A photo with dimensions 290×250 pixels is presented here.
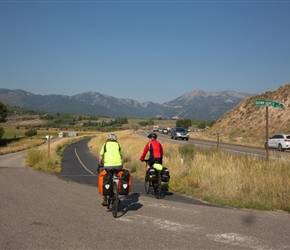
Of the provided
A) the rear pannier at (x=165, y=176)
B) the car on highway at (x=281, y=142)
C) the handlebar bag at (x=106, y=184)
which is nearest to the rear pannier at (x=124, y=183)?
the handlebar bag at (x=106, y=184)

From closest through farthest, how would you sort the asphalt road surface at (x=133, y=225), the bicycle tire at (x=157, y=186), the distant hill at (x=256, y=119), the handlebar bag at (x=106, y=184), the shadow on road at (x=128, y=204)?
1. the asphalt road surface at (x=133, y=225)
2. the handlebar bag at (x=106, y=184)
3. the shadow on road at (x=128, y=204)
4. the bicycle tire at (x=157, y=186)
5. the distant hill at (x=256, y=119)

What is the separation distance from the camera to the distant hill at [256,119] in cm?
5297

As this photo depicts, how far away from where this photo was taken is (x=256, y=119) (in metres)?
60.8

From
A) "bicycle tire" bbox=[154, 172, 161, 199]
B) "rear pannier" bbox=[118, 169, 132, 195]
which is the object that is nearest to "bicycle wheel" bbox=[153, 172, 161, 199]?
"bicycle tire" bbox=[154, 172, 161, 199]

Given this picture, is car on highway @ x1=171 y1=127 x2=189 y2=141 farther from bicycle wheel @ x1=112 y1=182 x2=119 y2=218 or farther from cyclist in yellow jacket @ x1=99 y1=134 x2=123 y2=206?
bicycle wheel @ x1=112 y1=182 x2=119 y2=218

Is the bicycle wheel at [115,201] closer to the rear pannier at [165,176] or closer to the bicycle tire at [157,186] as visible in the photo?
the bicycle tire at [157,186]

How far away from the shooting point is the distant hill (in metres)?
53.0

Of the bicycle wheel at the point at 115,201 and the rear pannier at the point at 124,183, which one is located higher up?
the rear pannier at the point at 124,183

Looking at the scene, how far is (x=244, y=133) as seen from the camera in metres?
59.2

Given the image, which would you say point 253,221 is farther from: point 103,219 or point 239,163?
point 239,163

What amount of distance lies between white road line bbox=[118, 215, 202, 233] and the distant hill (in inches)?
1745

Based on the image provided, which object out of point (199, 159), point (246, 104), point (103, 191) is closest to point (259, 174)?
point (199, 159)

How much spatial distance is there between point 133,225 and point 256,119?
56.4 meters

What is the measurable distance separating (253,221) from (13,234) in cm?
510
